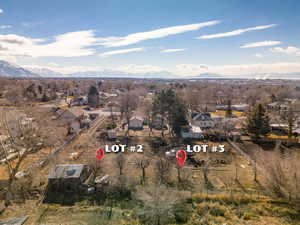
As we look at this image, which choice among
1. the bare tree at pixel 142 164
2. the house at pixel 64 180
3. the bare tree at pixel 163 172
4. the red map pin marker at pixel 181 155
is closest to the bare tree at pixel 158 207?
A: the bare tree at pixel 163 172

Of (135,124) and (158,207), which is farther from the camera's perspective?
(135,124)

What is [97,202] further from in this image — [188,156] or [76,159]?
[188,156]

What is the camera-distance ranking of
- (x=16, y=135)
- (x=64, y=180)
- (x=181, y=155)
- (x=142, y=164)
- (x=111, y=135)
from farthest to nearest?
1. (x=111, y=135)
2. (x=181, y=155)
3. (x=142, y=164)
4. (x=16, y=135)
5. (x=64, y=180)

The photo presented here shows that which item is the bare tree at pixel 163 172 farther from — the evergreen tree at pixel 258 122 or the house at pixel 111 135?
the evergreen tree at pixel 258 122

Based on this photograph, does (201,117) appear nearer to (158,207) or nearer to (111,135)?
(111,135)

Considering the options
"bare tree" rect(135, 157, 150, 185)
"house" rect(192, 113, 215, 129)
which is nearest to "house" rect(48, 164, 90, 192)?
"bare tree" rect(135, 157, 150, 185)

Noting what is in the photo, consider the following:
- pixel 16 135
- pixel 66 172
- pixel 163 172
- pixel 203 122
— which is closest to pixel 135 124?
Result: pixel 203 122

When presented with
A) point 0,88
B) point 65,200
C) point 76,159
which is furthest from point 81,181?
point 0,88

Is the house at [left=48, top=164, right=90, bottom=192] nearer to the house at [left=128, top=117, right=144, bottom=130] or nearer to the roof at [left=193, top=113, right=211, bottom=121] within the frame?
the house at [left=128, top=117, right=144, bottom=130]
